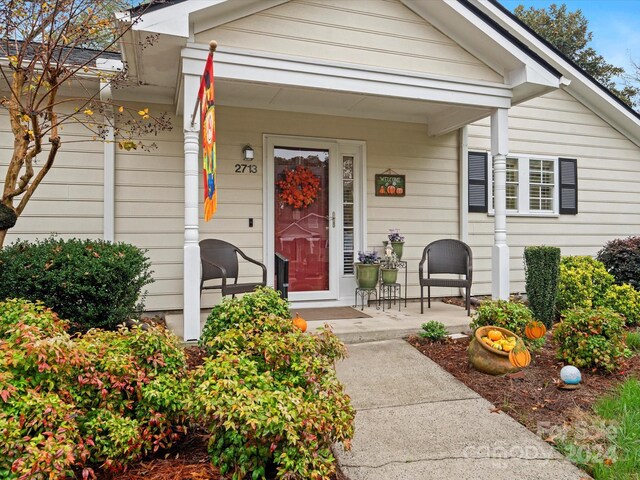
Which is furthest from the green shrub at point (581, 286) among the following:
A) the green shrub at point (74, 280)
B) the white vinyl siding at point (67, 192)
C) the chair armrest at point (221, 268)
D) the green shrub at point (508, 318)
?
the white vinyl siding at point (67, 192)

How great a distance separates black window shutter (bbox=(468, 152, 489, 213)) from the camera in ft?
22.0

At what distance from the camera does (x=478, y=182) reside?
265 inches

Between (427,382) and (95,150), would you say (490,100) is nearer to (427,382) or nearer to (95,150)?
(427,382)

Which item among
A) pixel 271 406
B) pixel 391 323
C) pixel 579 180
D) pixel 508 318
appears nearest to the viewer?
pixel 271 406

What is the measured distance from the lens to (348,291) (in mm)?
6082

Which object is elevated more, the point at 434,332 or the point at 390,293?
the point at 390,293

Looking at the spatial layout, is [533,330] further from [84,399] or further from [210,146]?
[84,399]

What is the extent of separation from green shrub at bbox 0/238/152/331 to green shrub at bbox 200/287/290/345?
1.23 meters

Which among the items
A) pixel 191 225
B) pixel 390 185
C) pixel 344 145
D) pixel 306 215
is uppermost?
pixel 344 145

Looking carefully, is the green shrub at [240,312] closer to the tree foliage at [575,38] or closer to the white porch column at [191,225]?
the white porch column at [191,225]

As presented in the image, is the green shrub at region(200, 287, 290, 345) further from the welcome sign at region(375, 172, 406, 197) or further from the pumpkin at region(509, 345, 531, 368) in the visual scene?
the welcome sign at region(375, 172, 406, 197)

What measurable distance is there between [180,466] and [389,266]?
4.09 m

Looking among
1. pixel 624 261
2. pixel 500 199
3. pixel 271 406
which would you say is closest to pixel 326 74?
pixel 500 199

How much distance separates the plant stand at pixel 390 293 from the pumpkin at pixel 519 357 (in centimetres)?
222
